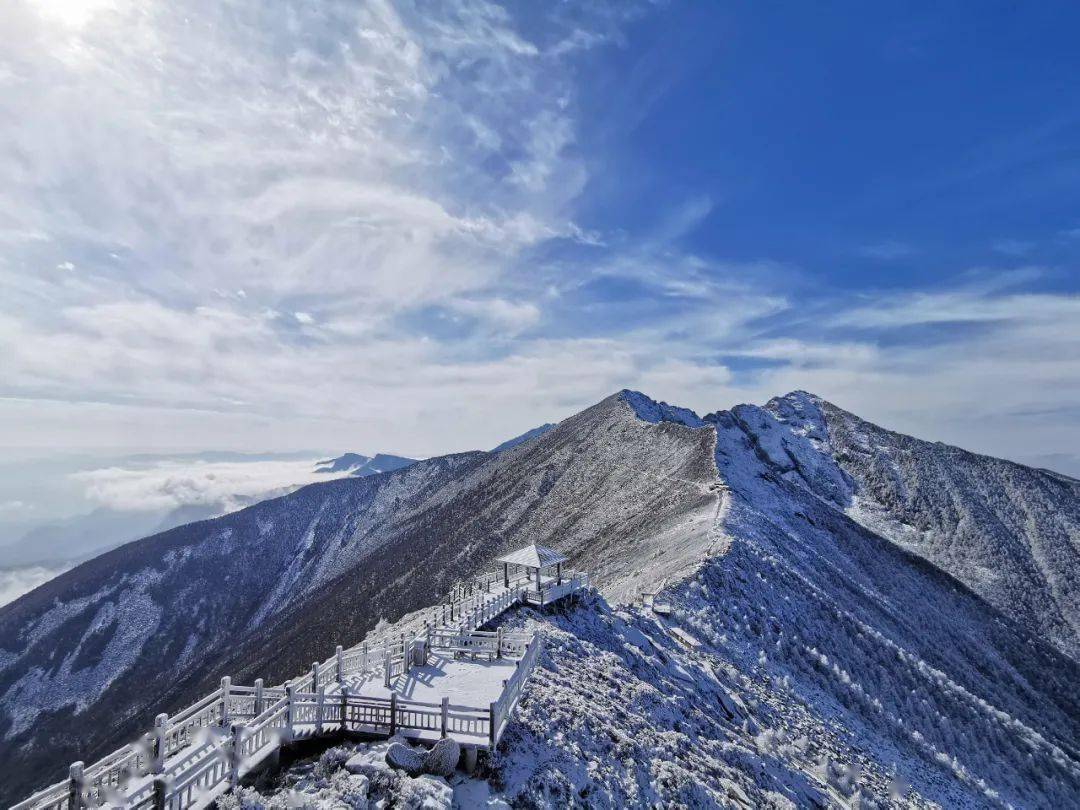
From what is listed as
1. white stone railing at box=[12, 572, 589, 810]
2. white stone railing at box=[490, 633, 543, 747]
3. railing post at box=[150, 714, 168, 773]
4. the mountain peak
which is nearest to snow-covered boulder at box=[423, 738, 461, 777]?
white stone railing at box=[12, 572, 589, 810]

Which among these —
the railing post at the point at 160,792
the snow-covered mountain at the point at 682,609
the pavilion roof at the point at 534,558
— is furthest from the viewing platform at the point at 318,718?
the pavilion roof at the point at 534,558

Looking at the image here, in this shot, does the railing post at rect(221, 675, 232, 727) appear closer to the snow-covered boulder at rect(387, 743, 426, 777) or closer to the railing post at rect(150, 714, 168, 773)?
the railing post at rect(150, 714, 168, 773)

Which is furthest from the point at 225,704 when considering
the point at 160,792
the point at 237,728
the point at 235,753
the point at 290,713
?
the point at 160,792

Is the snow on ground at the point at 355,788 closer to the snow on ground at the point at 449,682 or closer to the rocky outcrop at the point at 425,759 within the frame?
the rocky outcrop at the point at 425,759

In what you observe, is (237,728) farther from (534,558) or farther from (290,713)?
(534,558)

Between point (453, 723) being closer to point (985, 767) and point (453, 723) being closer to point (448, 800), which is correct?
point (448, 800)

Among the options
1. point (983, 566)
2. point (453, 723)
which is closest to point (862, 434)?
point (983, 566)

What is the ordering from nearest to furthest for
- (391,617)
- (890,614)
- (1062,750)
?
(1062,750) → (890,614) → (391,617)
